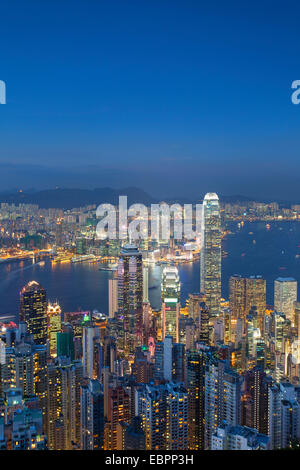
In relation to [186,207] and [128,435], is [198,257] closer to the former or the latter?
[186,207]

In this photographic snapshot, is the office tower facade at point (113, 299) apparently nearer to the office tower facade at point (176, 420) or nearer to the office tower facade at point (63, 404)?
the office tower facade at point (63, 404)

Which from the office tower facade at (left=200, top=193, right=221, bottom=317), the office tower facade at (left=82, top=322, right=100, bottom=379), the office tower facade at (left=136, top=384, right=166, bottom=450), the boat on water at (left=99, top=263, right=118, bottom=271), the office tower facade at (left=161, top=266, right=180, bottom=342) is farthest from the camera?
the boat on water at (left=99, top=263, right=118, bottom=271)

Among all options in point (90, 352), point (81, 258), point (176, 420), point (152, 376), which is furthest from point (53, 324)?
point (81, 258)

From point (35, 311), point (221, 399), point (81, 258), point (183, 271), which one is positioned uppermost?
point (81, 258)

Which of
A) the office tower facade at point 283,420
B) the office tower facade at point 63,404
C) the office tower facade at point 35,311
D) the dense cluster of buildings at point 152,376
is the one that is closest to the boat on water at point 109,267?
the dense cluster of buildings at point 152,376

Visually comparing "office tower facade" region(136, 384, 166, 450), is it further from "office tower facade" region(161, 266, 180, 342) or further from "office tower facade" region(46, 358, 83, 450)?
"office tower facade" region(161, 266, 180, 342)

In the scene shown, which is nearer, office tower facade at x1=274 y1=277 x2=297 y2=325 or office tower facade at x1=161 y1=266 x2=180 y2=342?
office tower facade at x1=161 y1=266 x2=180 y2=342

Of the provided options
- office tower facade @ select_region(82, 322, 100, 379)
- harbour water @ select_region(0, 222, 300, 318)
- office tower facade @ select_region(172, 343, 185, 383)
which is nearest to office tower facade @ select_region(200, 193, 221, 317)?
harbour water @ select_region(0, 222, 300, 318)

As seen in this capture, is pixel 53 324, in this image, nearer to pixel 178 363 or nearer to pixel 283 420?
pixel 178 363

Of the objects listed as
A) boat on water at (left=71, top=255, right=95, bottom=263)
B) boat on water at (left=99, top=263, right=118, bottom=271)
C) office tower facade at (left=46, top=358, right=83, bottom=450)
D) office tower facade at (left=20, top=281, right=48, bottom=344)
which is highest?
boat on water at (left=71, top=255, right=95, bottom=263)
